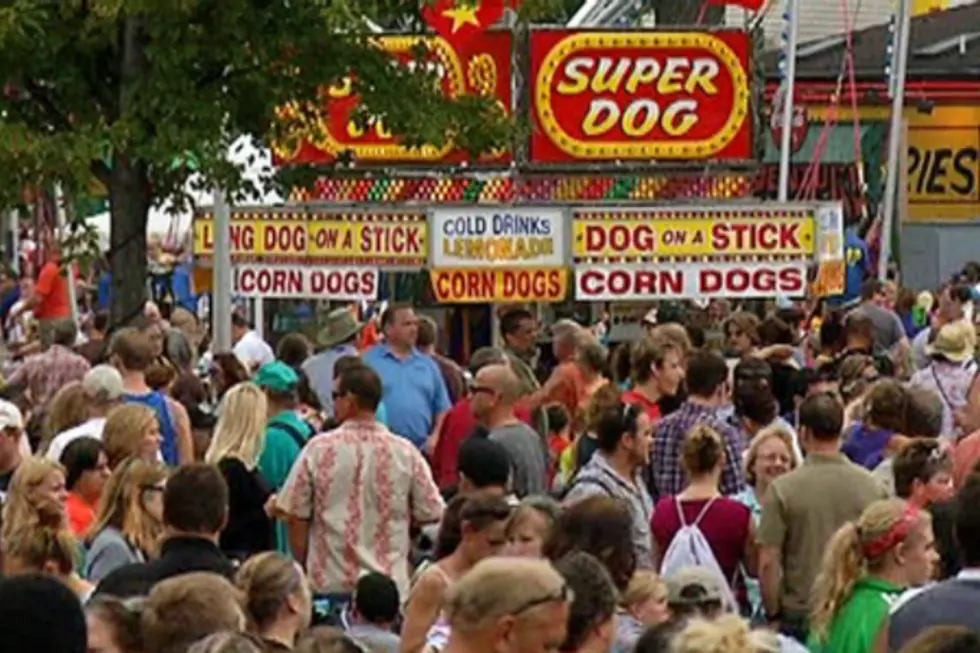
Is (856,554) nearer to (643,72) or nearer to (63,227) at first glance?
(643,72)

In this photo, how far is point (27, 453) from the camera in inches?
518

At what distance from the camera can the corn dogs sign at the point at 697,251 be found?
883 inches

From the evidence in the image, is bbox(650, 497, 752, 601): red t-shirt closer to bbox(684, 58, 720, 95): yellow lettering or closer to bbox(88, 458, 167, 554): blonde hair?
bbox(88, 458, 167, 554): blonde hair

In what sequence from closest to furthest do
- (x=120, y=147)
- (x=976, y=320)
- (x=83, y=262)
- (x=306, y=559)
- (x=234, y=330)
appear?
1. (x=306, y=559)
2. (x=120, y=147)
3. (x=83, y=262)
4. (x=976, y=320)
5. (x=234, y=330)

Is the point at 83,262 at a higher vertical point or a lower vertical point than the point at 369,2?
lower

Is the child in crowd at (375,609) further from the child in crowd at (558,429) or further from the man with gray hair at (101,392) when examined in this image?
the child in crowd at (558,429)

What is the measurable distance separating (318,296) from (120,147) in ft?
13.8

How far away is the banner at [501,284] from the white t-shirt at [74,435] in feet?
29.2

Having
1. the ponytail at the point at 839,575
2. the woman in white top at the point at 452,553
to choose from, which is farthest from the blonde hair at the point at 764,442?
the ponytail at the point at 839,575

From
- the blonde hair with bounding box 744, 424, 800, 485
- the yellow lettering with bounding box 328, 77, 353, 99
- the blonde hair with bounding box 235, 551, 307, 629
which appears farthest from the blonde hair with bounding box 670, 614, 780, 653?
the yellow lettering with bounding box 328, 77, 353, 99

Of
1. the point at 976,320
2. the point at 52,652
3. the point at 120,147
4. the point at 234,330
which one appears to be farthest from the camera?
the point at 234,330

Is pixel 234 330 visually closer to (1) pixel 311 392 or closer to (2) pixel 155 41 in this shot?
(2) pixel 155 41

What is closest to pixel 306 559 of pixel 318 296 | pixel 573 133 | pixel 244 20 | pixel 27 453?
pixel 27 453

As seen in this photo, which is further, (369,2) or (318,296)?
(318,296)
